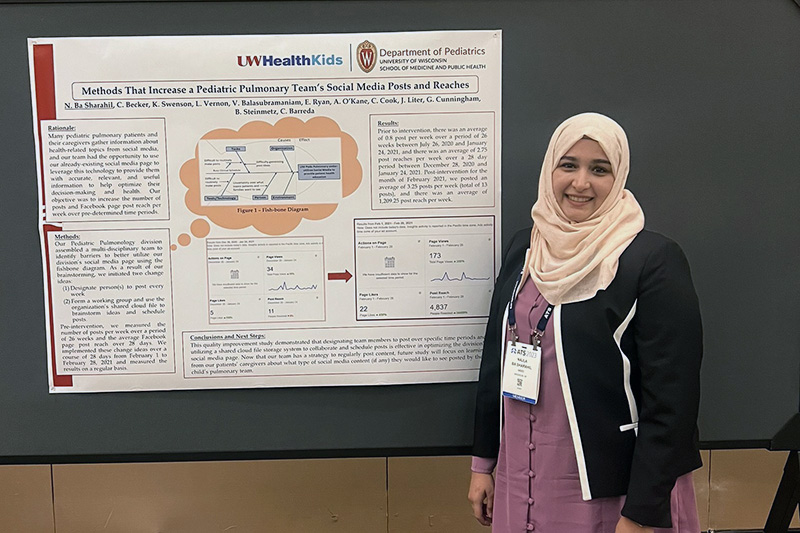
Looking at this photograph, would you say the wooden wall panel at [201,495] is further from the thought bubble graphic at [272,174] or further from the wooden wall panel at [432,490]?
the thought bubble graphic at [272,174]

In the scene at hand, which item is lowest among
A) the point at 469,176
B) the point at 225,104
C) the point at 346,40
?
the point at 469,176

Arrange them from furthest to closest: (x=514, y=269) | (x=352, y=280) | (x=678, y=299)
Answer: (x=352, y=280)
(x=514, y=269)
(x=678, y=299)

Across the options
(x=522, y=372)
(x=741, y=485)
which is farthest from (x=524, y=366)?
(x=741, y=485)

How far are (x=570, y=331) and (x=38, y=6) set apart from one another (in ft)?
4.43

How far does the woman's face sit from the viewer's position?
1177 millimetres

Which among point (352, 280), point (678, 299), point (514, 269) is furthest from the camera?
point (352, 280)

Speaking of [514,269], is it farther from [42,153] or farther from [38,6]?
[38,6]

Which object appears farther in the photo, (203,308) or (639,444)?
(203,308)

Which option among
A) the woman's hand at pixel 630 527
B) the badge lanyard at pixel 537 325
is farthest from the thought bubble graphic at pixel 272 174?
the woman's hand at pixel 630 527

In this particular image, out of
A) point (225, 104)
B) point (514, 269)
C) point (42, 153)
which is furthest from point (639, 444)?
point (42, 153)

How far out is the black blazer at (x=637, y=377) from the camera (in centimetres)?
112

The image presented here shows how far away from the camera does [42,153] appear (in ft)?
4.62

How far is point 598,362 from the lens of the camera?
117 cm

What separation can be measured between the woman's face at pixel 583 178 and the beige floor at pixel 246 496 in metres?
1.21
